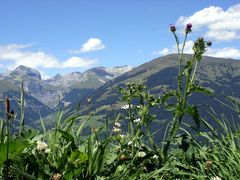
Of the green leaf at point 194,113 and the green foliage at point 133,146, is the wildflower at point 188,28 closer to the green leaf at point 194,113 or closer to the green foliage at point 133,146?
the green foliage at point 133,146

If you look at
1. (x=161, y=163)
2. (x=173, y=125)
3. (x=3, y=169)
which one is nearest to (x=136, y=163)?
(x=161, y=163)

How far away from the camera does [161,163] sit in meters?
4.99

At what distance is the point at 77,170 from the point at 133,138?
134 cm

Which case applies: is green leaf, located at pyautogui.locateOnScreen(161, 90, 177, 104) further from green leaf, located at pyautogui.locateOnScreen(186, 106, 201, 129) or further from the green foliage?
green leaf, located at pyautogui.locateOnScreen(186, 106, 201, 129)

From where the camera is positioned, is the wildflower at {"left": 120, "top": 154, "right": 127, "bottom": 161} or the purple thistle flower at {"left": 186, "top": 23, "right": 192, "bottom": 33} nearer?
the wildflower at {"left": 120, "top": 154, "right": 127, "bottom": 161}

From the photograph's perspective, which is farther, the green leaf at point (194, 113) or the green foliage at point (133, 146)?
the green leaf at point (194, 113)

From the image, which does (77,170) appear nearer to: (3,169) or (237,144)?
(3,169)

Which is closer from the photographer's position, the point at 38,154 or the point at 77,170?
the point at 77,170

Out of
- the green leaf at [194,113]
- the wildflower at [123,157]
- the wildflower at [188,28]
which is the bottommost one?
the wildflower at [123,157]

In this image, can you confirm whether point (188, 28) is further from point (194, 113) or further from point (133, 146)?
point (133, 146)

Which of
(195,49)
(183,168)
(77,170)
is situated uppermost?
(195,49)

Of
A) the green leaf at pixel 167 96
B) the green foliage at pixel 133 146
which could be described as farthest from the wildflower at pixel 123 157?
the green leaf at pixel 167 96

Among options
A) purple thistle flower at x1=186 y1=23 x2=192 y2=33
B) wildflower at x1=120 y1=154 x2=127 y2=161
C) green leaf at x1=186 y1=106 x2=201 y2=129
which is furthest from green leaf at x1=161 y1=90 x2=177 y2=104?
wildflower at x1=120 y1=154 x2=127 y2=161

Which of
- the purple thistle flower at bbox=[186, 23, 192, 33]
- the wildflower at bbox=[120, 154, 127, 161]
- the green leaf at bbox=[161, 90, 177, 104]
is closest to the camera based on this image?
the wildflower at bbox=[120, 154, 127, 161]
